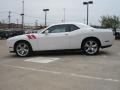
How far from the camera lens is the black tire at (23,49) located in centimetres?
1077

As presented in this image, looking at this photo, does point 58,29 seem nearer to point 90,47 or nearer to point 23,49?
point 90,47

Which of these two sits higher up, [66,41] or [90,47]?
[66,41]

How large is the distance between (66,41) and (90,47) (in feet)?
3.74

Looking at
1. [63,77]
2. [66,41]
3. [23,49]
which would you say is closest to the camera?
[63,77]

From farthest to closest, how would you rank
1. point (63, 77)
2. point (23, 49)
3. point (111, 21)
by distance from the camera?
point (111, 21) < point (23, 49) < point (63, 77)

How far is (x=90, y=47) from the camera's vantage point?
420 inches

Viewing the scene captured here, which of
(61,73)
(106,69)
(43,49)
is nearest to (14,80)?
(61,73)

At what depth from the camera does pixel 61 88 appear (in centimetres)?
525

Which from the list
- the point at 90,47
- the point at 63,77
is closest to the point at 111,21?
the point at 90,47

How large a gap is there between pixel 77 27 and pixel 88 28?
0.52m

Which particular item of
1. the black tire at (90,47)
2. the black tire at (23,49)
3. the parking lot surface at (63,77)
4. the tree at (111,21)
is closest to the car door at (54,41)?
the black tire at (23,49)

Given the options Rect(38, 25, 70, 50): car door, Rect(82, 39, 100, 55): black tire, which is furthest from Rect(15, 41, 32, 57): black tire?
Rect(82, 39, 100, 55): black tire

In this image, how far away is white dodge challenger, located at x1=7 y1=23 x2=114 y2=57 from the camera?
10.6m

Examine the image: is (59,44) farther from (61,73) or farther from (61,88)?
(61,88)
